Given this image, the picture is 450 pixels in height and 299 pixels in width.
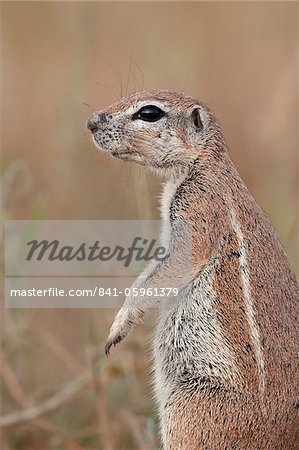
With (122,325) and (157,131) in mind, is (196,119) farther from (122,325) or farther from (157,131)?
(122,325)

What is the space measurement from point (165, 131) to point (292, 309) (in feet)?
2.74

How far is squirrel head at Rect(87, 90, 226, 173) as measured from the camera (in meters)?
4.24

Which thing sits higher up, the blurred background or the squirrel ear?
the squirrel ear

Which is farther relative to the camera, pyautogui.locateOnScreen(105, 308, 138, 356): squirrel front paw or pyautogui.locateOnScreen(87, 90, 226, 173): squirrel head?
pyautogui.locateOnScreen(87, 90, 226, 173): squirrel head

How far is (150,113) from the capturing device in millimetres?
4277

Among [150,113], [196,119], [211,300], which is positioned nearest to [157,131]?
[150,113]

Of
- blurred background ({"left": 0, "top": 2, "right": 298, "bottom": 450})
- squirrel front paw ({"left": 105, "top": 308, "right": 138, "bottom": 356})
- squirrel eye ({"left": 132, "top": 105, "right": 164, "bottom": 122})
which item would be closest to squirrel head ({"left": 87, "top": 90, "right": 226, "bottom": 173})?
squirrel eye ({"left": 132, "top": 105, "right": 164, "bottom": 122})

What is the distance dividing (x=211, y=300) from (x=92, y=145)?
3.19 metres

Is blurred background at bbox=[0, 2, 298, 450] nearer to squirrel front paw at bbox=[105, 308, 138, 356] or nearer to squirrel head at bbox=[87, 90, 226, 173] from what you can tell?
squirrel head at bbox=[87, 90, 226, 173]

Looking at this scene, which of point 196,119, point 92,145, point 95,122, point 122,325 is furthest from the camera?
point 92,145

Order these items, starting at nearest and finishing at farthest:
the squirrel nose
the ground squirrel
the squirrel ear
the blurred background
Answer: the ground squirrel
the squirrel nose
the squirrel ear
the blurred background

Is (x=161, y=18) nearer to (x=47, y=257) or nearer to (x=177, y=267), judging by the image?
(x=47, y=257)

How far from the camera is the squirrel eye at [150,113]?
4.27m

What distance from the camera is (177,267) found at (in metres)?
4.11
